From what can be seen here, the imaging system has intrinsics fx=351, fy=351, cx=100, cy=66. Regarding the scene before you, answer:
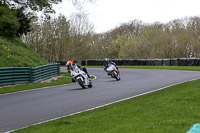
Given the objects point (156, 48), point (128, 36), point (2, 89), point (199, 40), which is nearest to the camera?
point (2, 89)

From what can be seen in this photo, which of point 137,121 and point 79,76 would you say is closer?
point 137,121

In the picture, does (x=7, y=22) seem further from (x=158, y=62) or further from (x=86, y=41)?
(x=86, y=41)

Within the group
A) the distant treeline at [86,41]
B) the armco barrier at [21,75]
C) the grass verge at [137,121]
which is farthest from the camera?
the distant treeline at [86,41]

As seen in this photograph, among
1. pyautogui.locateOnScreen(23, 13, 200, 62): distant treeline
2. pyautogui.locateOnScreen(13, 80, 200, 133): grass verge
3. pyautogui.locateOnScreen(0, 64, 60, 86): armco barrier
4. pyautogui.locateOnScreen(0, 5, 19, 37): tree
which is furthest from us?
pyautogui.locateOnScreen(23, 13, 200, 62): distant treeline

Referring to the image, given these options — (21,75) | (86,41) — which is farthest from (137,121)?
(86,41)

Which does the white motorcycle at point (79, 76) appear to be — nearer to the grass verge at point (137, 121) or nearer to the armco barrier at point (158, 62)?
the grass verge at point (137, 121)

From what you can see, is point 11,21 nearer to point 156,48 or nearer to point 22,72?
point 22,72

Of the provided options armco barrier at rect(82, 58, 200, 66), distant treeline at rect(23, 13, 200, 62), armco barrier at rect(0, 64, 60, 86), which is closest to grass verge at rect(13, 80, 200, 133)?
armco barrier at rect(0, 64, 60, 86)

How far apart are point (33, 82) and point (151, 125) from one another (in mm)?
15993

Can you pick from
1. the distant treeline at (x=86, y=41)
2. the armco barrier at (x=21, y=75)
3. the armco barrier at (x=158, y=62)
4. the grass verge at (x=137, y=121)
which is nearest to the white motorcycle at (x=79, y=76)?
the armco barrier at (x=21, y=75)

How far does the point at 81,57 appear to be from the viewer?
70875mm

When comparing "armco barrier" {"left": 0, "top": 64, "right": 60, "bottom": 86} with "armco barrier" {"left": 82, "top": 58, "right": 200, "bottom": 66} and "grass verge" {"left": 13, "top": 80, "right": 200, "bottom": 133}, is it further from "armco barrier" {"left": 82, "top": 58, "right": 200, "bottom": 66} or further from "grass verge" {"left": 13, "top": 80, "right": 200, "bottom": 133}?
"armco barrier" {"left": 82, "top": 58, "right": 200, "bottom": 66}

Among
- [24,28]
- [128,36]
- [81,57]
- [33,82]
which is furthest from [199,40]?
[33,82]

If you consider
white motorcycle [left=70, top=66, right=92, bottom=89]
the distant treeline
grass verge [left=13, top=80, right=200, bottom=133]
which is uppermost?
the distant treeline
